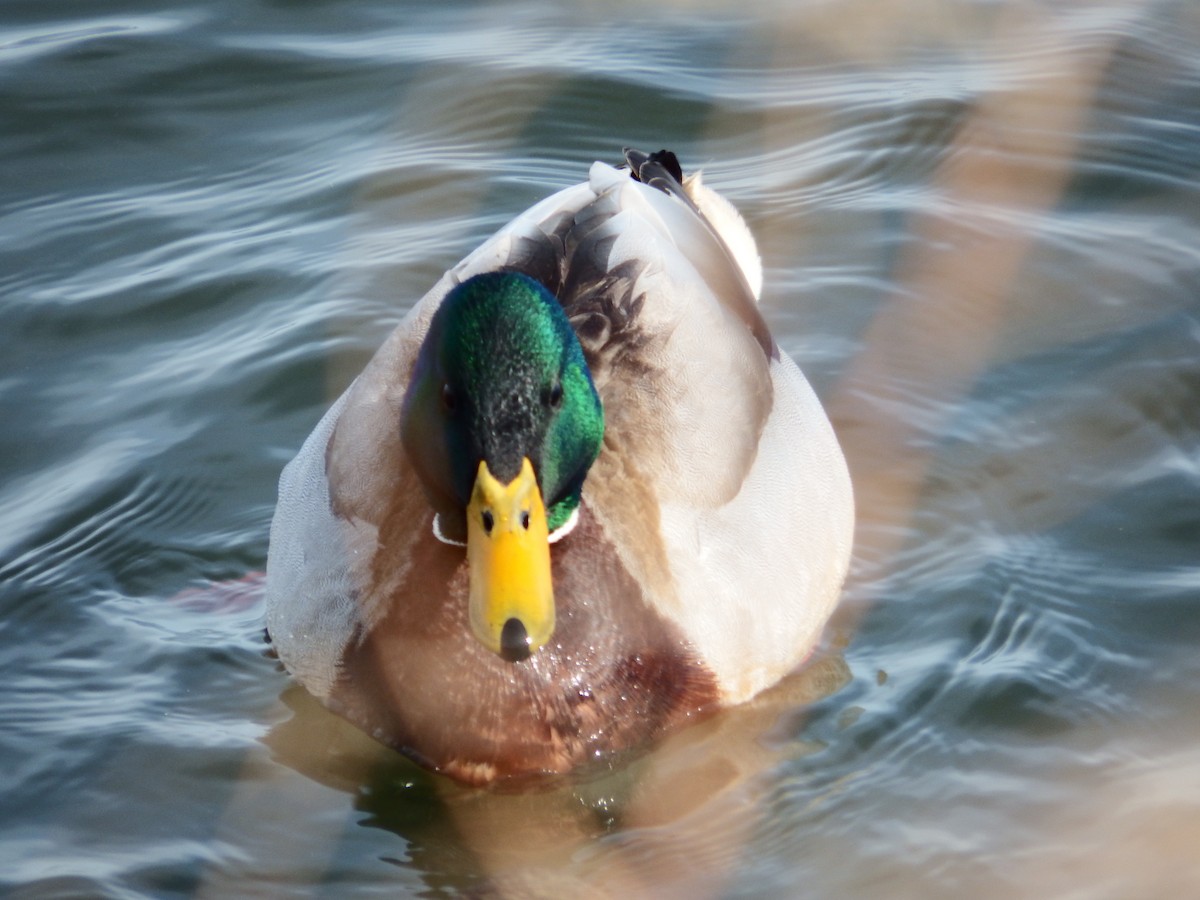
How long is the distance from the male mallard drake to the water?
19cm

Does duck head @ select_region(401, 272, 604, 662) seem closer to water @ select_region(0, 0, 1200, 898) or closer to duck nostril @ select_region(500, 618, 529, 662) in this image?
duck nostril @ select_region(500, 618, 529, 662)

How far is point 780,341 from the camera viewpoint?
6414 mm

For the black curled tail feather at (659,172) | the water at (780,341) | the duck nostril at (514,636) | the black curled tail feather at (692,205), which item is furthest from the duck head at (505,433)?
the black curled tail feather at (659,172)

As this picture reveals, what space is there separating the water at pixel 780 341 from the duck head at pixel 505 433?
0.72m

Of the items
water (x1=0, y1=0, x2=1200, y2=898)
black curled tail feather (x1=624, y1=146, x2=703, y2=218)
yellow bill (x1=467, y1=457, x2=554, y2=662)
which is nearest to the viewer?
yellow bill (x1=467, y1=457, x2=554, y2=662)

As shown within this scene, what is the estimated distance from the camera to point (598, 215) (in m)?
4.94

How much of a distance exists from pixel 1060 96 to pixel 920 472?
110 inches

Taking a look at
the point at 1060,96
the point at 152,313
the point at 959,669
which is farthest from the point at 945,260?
the point at 152,313

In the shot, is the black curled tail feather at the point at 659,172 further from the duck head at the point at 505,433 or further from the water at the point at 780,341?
the duck head at the point at 505,433

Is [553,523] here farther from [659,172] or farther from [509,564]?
[659,172]

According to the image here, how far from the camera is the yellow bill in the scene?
387cm

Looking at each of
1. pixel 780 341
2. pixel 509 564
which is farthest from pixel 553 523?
pixel 780 341

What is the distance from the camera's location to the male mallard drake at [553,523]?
3934 mm

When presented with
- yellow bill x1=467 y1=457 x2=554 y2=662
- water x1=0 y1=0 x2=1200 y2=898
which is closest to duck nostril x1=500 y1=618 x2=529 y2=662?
yellow bill x1=467 y1=457 x2=554 y2=662
